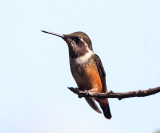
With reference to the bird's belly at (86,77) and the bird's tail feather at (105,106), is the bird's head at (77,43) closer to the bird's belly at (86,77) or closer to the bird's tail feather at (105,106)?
the bird's belly at (86,77)

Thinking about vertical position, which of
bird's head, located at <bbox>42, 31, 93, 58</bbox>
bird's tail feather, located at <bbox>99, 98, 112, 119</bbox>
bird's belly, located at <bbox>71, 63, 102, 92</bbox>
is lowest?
bird's tail feather, located at <bbox>99, 98, 112, 119</bbox>

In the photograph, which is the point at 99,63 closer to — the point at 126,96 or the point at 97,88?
the point at 97,88

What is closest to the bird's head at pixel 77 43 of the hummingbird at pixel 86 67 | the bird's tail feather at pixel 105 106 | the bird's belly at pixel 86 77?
the hummingbird at pixel 86 67

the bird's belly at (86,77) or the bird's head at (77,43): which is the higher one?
the bird's head at (77,43)

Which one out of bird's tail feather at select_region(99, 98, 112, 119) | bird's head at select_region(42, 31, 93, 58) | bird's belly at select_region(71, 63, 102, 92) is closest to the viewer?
bird's belly at select_region(71, 63, 102, 92)

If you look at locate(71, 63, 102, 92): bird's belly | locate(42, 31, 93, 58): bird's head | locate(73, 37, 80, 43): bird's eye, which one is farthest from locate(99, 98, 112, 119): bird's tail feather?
locate(73, 37, 80, 43): bird's eye

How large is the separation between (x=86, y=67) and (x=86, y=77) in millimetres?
280

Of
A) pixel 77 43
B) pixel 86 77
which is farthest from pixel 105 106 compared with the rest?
pixel 77 43

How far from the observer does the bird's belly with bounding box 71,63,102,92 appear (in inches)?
269

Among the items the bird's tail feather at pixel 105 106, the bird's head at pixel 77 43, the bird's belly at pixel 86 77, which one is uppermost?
the bird's head at pixel 77 43

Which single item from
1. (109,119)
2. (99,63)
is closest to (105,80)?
(99,63)

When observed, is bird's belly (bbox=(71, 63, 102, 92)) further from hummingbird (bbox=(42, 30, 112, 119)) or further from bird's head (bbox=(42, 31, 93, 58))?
bird's head (bbox=(42, 31, 93, 58))

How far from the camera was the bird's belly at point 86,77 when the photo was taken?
6.83 meters

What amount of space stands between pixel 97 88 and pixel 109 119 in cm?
78
